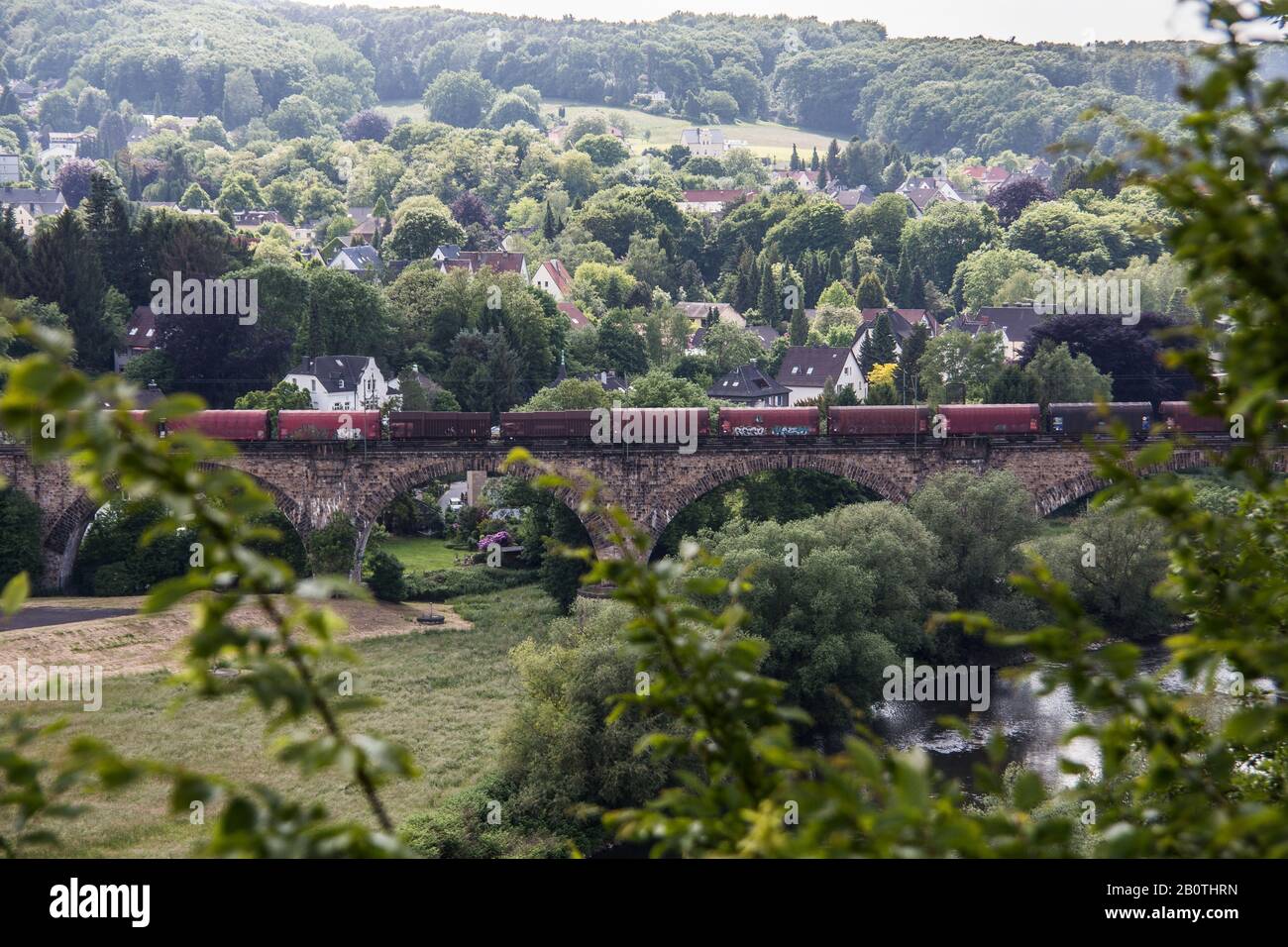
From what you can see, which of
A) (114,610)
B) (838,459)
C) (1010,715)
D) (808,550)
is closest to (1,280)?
(114,610)

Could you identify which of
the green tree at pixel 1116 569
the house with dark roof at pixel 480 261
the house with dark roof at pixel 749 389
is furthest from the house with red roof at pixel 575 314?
the green tree at pixel 1116 569

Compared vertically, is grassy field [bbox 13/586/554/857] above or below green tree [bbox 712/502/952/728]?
below

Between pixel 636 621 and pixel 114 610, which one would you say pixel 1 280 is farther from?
pixel 636 621

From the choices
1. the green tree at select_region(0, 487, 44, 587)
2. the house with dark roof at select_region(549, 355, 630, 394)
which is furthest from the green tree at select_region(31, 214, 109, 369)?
the green tree at select_region(0, 487, 44, 587)

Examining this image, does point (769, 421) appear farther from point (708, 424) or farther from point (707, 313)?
point (707, 313)

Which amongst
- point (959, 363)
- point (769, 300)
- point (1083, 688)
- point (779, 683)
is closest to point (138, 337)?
point (959, 363)

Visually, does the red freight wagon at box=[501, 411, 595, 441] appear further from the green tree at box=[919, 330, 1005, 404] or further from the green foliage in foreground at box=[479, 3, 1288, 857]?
the green foliage in foreground at box=[479, 3, 1288, 857]
